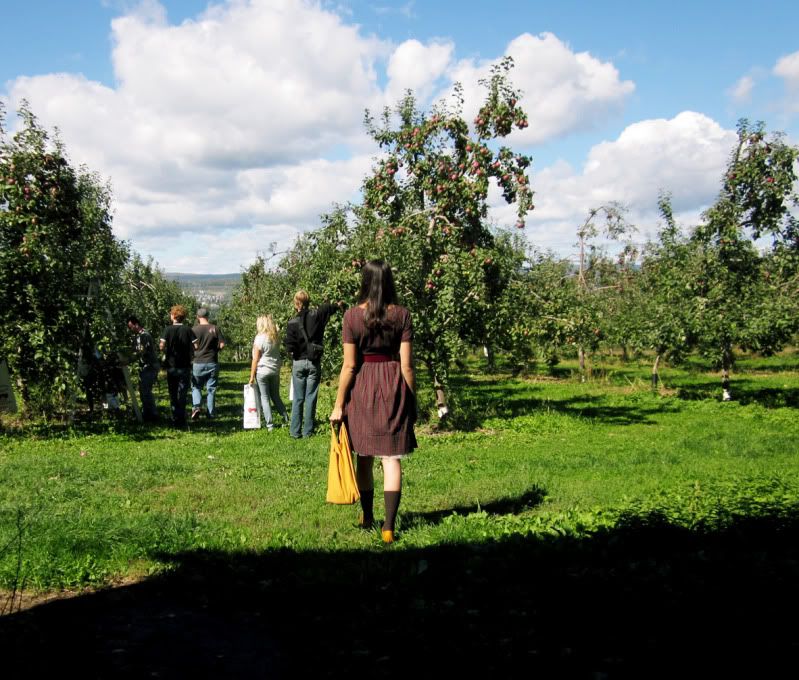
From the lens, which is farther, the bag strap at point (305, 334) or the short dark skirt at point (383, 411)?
the bag strap at point (305, 334)

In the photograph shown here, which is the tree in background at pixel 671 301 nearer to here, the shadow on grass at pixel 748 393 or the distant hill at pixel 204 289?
the shadow on grass at pixel 748 393

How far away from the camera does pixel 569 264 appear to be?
29.5 metres

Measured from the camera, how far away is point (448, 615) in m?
3.47

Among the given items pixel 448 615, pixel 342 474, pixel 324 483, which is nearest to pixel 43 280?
pixel 324 483

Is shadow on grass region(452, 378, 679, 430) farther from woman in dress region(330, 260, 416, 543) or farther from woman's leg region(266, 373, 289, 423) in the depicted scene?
woman in dress region(330, 260, 416, 543)

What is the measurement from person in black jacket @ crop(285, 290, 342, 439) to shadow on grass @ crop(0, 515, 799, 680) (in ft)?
17.6

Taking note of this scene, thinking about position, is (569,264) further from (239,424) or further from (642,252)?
(239,424)

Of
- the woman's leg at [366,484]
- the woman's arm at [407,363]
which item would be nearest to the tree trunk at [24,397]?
the woman's leg at [366,484]

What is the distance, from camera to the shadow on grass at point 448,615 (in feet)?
9.81

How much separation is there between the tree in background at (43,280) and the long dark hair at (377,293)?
6524 millimetres

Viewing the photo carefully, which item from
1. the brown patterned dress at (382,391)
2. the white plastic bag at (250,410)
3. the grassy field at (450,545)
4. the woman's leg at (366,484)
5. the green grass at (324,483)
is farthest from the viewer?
the white plastic bag at (250,410)

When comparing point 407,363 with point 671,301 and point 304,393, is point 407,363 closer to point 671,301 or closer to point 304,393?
point 304,393

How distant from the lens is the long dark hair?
479 cm

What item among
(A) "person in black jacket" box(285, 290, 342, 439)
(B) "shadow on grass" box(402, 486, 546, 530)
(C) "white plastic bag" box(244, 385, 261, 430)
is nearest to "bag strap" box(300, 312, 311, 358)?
(A) "person in black jacket" box(285, 290, 342, 439)
